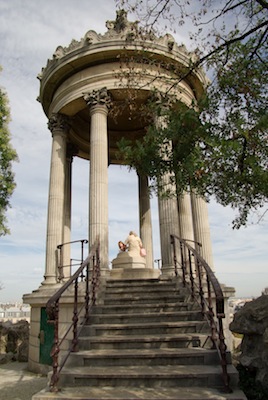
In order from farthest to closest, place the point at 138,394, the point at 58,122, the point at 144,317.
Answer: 1. the point at 58,122
2. the point at 144,317
3. the point at 138,394

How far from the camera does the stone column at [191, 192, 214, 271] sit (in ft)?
40.9

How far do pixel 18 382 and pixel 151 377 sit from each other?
18.2 ft

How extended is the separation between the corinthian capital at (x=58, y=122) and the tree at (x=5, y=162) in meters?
1.96

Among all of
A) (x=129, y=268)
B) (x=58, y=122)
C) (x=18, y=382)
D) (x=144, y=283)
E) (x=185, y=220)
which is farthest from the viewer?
(x=185, y=220)

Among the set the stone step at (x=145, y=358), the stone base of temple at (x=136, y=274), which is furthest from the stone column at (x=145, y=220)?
the stone step at (x=145, y=358)

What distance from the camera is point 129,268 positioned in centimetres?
1108

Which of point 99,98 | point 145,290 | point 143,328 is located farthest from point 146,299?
point 99,98

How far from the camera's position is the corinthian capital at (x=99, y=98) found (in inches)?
476

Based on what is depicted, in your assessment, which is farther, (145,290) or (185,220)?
(185,220)

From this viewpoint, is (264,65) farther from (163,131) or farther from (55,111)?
(55,111)

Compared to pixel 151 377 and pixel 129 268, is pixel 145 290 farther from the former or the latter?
pixel 151 377

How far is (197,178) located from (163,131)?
1.10m

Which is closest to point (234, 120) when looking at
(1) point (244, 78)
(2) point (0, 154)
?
(1) point (244, 78)

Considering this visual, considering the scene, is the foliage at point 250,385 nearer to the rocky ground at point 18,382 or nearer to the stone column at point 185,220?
the rocky ground at point 18,382
